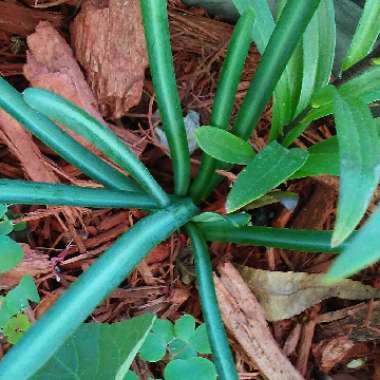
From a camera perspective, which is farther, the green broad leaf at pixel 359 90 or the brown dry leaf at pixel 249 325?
the brown dry leaf at pixel 249 325

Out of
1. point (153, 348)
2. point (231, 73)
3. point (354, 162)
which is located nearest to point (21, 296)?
point (153, 348)

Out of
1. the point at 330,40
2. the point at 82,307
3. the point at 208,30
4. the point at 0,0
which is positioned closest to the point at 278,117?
the point at 330,40

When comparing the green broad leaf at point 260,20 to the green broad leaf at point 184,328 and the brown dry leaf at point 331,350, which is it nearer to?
the green broad leaf at point 184,328

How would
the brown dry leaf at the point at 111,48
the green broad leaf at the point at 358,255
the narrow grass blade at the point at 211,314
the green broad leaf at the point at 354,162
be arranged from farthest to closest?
the brown dry leaf at the point at 111,48
the narrow grass blade at the point at 211,314
the green broad leaf at the point at 354,162
the green broad leaf at the point at 358,255

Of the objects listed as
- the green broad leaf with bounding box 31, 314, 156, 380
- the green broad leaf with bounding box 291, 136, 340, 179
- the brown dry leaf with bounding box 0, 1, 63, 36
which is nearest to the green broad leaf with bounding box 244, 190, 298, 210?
the green broad leaf with bounding box 291, 136, 340, 179

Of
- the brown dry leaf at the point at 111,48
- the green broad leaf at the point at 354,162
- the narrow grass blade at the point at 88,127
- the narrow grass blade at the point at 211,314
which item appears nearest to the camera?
the green broad leaf at the point at 354,162

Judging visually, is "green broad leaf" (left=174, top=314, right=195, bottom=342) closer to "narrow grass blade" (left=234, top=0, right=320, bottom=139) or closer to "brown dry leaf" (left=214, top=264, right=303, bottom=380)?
"brown dry leaf" (left=214, top=264, right=303, bottom=380)

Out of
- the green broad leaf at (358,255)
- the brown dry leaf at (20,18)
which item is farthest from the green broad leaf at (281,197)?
the green broad leaf at (358,255)

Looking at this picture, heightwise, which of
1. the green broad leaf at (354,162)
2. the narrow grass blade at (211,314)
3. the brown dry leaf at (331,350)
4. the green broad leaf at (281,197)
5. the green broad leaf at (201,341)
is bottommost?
the brown dry leaf at (331,350)
